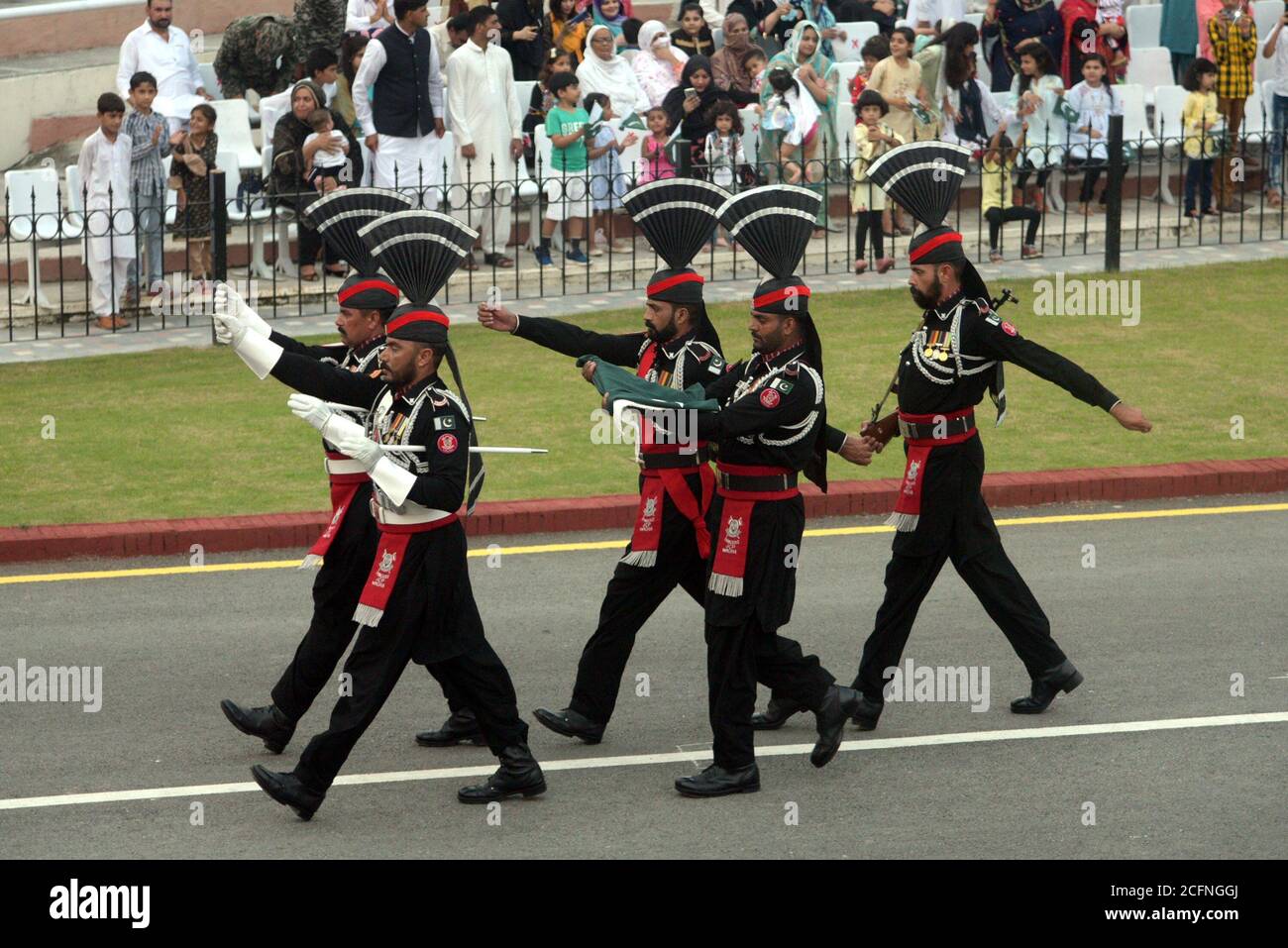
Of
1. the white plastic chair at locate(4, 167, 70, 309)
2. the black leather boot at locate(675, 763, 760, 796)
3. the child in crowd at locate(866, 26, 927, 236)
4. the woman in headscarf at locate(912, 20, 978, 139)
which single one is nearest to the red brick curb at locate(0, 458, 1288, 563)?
the black leather boot at locate(675, 763, 760, 796)

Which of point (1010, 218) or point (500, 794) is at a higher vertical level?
point (1010, 218)

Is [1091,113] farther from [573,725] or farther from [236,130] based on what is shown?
[573,725]

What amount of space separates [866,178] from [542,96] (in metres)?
3.68

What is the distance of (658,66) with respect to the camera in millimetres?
19203

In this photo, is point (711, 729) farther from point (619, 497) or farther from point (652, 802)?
point (619, 497)

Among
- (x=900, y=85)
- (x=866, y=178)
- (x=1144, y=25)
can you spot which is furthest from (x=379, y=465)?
(x=1144, y=25)

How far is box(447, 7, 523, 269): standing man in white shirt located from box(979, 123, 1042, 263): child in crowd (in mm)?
4201

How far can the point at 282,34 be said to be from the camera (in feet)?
63.3

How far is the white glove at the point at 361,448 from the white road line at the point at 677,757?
4.81 ft

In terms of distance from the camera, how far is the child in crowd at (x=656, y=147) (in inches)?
691

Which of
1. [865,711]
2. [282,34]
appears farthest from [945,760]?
[282,34]

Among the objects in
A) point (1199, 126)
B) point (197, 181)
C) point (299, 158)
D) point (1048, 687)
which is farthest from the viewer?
point (1199, 126)

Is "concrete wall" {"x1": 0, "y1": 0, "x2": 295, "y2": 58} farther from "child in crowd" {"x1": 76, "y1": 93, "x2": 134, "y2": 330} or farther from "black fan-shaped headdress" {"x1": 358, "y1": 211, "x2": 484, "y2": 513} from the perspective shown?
"black fan-shaped headdress" {"x1": 358, "y1": 211, "x2": 484, "y2": 513}

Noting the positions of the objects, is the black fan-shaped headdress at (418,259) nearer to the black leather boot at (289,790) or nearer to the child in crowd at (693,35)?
the black leather boot at (289,790)
